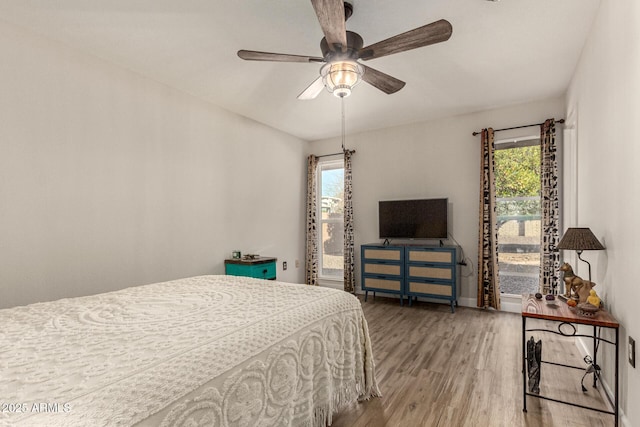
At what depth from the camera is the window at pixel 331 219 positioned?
5.75 metres

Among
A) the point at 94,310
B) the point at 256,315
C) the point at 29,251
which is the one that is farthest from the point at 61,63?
the point at 256,315

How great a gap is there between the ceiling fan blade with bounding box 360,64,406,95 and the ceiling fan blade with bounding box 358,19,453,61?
18 centimetres

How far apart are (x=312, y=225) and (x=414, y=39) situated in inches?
154

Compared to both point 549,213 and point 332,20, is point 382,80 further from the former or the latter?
point 549,213

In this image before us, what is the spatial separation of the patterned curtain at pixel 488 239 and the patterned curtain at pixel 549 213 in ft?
1.68

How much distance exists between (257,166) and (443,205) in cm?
269

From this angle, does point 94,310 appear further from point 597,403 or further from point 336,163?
point 336,163

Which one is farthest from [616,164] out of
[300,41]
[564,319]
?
[300,41]

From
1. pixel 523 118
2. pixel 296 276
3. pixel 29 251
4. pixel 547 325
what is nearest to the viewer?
pixel 29 251

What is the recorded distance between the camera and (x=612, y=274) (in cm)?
204

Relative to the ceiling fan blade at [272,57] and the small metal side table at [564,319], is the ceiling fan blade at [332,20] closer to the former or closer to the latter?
the ceiling fan blade at [272,57]

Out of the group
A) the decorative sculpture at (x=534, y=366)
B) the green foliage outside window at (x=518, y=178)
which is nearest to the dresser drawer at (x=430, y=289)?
the green foliage outside window at (x=518, y=178)

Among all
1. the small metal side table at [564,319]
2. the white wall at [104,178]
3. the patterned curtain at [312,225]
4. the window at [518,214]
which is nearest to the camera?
the small metal side table at [564,319]

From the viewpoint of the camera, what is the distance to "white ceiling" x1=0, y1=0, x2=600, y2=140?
231cm
